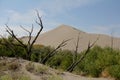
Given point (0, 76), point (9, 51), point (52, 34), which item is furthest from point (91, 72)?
point (52, 34)

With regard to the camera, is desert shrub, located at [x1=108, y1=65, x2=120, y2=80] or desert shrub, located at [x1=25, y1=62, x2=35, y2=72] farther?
desert shrub, located at [x1=108, y1=65, x2=120, y2=80]

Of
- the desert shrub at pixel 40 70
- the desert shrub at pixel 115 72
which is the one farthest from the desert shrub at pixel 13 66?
the desert shrub at pixel 115 72

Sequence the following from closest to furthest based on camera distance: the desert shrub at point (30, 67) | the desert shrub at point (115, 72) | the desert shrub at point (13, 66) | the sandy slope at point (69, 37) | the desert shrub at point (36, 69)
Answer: the desert shrub at point (13, 66)
the desert shrub at point (36, 69)
the desert shrub at point (30, 67)
the desert shrub at point (115, 72)
the sandy slope at point (69, 37)

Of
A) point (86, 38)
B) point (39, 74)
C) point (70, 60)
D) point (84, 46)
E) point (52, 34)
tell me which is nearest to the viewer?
point (39, 74)

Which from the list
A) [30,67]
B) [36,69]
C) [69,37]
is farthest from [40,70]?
[69,37]

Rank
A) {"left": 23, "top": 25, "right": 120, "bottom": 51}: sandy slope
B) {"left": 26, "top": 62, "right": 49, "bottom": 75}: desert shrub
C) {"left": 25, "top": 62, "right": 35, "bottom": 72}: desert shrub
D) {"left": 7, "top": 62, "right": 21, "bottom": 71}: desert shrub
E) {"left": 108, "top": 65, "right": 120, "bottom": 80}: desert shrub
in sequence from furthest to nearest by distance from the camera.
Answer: {"left": 23, "top": 25, "right": 120, "bottom": 51}: sandy slope
{"left": 108, "top": 65, "right": 120, "bottom": 80}: desert shrub
{"left": 25, "top": 62, "right": 35, "bottom": 72}: desert shrub
{"left": 26, "top": 62, "right": 49, "bottom": 75}: desert shrub
{"left": 7, "top": 62, "right": 21, "bottom": 71}: desert shrub

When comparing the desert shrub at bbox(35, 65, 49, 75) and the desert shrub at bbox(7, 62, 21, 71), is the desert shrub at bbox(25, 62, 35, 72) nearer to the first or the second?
the desert shrub at bbox(35, 65, 49, 75)

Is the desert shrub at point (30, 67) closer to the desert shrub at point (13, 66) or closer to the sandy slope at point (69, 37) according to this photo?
the desert shrub at point (13, 66)

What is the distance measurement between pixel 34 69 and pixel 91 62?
14318 mm

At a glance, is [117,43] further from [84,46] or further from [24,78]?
[24,78]

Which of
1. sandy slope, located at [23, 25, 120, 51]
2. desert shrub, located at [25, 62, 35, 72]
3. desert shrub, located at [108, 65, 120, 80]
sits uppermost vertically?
sandy slope, located at [23, 25, 120, 51]

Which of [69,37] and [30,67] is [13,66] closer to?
[30,67]

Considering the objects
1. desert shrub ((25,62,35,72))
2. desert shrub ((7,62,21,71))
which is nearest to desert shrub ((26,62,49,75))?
desert shrub ((25,62,35,72))

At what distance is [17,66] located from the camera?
47.0ft
